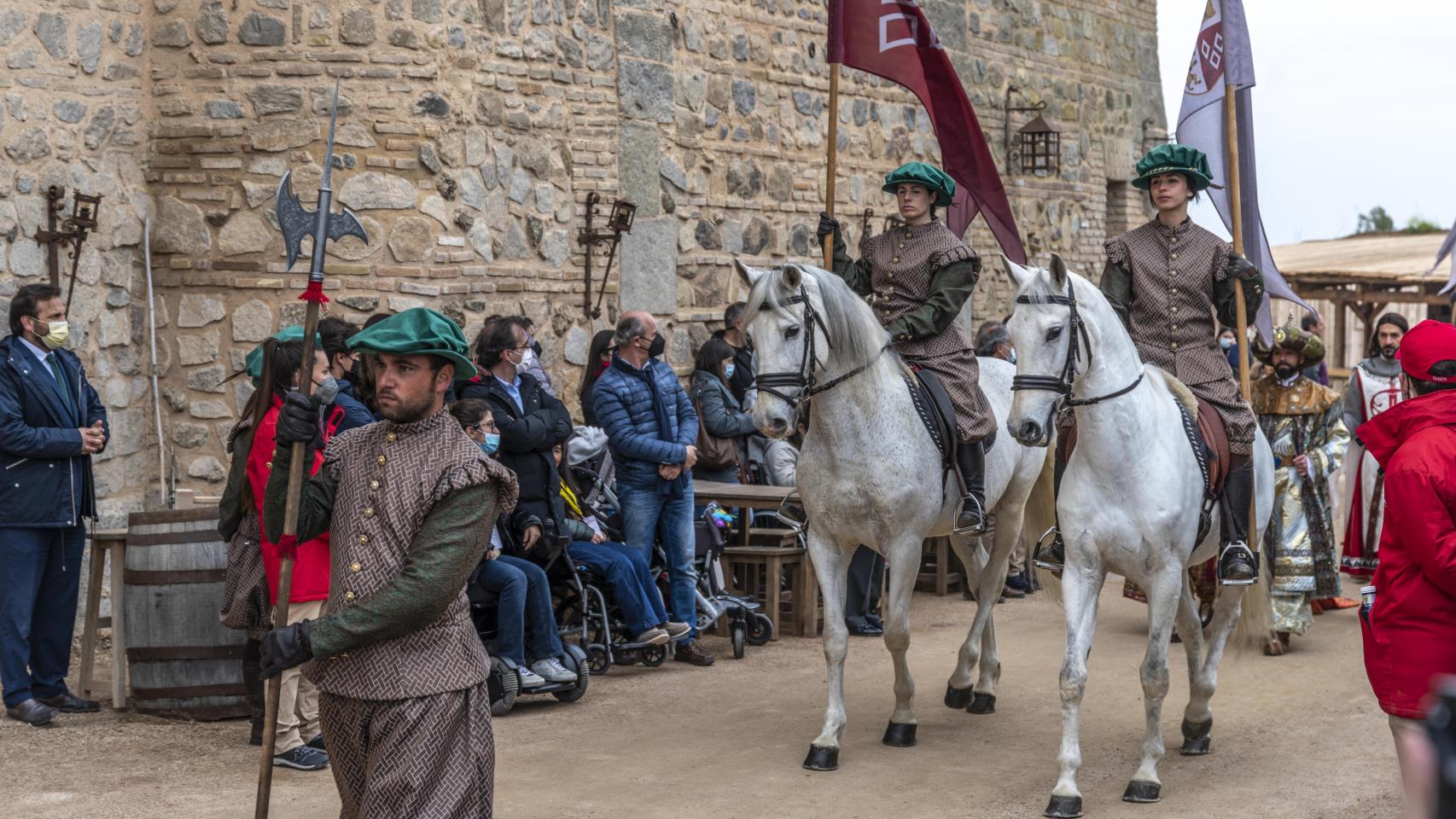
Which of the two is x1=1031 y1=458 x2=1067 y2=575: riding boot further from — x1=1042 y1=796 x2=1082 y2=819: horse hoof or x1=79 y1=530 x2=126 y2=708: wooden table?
x1=79 y1=530 x2=126 y2=708: wooden table

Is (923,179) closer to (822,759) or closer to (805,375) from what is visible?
(805,375)

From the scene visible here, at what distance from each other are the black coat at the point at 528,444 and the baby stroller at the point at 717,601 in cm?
149

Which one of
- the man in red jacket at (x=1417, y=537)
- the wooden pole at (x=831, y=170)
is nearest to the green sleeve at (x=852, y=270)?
the wooden pole at (x=831, y=170)

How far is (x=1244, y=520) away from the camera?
690 centimetres

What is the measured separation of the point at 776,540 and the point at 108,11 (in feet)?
16.4

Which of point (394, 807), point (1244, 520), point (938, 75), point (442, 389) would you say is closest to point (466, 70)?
point (938, 75)

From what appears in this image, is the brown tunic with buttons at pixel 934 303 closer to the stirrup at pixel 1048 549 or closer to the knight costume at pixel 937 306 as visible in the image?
the knight costume at pixel 937 306

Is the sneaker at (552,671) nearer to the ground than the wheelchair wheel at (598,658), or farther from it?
farther from it

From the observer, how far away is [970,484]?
7.34 metres

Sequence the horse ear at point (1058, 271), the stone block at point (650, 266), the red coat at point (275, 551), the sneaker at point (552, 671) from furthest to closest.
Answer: the stone block at point (650, 266) < the sneaker at point (552, 671) < the red coat at point (275, 551) < the horse ear at point (1058, 271)

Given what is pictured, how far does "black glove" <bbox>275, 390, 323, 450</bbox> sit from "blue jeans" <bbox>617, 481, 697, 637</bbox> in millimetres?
4543

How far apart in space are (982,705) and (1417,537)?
3769 millimetres

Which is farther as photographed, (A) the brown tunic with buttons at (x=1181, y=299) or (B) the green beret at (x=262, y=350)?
(A) the brown tunic with buttons at (x=1181, y=299)

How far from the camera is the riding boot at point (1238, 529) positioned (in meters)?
6.74
